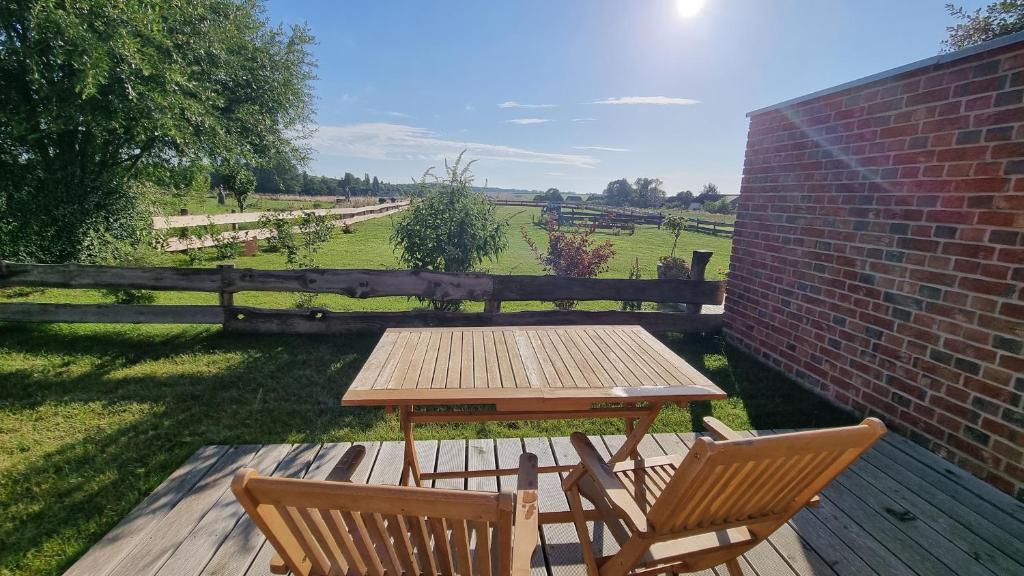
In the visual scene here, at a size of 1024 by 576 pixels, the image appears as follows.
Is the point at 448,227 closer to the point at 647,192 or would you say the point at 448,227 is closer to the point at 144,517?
the point at 144,517

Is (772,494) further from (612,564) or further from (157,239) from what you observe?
(157,239)

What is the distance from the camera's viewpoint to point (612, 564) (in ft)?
5.19

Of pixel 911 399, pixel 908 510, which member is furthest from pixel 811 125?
pixel 908 510

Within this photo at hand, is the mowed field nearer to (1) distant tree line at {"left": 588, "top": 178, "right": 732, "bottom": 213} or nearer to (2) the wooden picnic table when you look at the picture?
(2) the wooden picnic table

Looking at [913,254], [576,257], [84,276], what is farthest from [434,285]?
[913,254]

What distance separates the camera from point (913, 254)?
325cm

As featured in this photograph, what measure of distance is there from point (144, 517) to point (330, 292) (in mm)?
2836

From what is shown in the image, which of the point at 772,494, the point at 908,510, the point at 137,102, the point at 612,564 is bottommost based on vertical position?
the point at 908,510

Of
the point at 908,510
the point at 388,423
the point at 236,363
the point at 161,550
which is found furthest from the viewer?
the point at 236,363

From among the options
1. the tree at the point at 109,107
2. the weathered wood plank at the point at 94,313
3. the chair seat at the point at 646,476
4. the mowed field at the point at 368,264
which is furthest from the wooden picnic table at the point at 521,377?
the tree at the point at 109,107

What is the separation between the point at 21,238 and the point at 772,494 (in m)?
9.04

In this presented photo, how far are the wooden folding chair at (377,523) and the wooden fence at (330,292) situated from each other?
3.68 meters

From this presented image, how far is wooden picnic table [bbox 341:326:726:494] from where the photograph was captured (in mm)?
1949

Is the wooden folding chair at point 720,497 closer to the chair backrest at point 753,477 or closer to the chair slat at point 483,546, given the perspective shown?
the chair backrest at point 753,477
